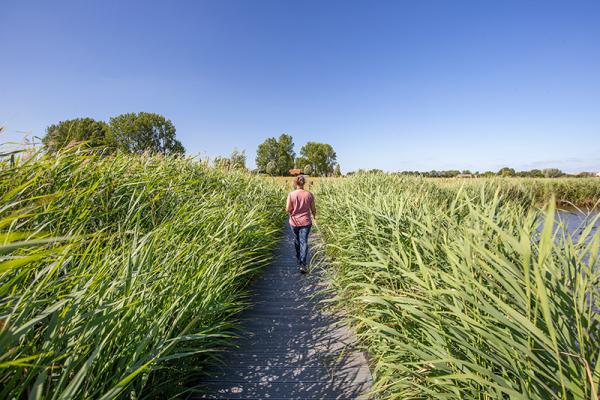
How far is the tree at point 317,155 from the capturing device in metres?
70.0

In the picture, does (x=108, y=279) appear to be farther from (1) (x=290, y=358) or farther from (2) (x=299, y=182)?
(2) (x=299, y=182)

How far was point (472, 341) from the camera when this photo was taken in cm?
146

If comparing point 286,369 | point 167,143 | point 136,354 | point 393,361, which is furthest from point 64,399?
point 167,143

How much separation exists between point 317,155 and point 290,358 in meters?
69.7

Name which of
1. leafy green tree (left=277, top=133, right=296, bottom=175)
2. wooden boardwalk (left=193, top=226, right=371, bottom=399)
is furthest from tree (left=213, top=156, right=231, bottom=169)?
leafy green tree (left=277, top=133, right=296, bottom=175)

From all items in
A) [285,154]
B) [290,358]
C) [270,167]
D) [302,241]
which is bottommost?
[290,358]

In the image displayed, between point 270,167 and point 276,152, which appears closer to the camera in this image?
point 270,167

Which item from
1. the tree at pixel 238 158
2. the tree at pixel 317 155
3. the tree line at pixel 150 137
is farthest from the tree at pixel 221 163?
the tree at pixel 317 155

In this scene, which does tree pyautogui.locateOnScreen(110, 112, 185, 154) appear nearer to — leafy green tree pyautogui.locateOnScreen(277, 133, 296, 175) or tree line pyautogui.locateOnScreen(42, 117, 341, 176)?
tree line pyautogui.locateOnScreen(42, 117, 341, 176)

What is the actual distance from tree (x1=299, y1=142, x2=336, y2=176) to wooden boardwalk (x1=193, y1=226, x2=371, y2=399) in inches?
2575

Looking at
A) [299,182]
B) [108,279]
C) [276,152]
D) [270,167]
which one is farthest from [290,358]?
[276,152]

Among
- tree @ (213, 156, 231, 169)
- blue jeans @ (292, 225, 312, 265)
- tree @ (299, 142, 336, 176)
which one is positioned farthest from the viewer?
tree @ (299, 142, 336, 176)

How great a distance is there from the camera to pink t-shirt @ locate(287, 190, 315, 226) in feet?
16.9

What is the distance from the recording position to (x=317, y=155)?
232 ft
